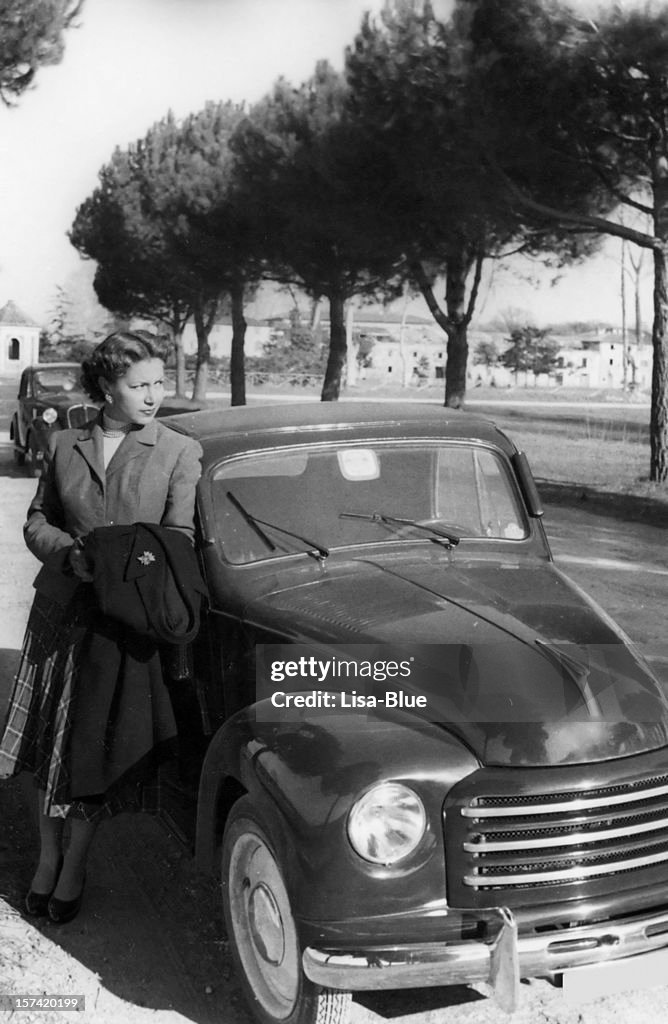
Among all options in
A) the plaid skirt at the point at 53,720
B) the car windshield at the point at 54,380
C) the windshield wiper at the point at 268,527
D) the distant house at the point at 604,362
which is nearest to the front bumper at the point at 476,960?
the plaid skirt at the point at 53,720

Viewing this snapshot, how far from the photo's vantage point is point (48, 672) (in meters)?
3.25

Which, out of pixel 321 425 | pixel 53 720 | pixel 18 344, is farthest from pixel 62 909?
pixel 18 344

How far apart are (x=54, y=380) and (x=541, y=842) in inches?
528

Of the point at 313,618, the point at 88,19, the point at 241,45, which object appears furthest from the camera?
the point at 241,45

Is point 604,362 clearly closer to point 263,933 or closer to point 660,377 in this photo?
point 660,377

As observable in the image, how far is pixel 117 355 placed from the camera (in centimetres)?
313

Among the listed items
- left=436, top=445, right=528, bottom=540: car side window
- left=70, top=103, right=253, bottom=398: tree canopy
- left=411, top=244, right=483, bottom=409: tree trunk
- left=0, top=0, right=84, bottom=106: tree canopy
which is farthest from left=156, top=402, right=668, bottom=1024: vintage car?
left=411, top=244, right=483, bottom=409: tree trunk

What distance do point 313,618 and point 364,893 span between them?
83 cm

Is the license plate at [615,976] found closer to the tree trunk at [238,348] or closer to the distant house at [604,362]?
the distant house at [604,362]

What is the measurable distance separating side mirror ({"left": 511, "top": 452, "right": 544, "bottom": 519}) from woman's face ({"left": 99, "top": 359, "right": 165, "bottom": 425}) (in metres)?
1.27

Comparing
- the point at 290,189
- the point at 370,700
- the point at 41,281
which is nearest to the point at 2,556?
the point at 41,281

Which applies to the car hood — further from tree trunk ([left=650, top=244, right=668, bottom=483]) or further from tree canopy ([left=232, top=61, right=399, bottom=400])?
tree canopy ([left=232, top=61, right=399, bottom=400])

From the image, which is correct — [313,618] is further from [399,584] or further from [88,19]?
[88,19]

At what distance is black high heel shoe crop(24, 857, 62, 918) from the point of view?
340 centimetres
